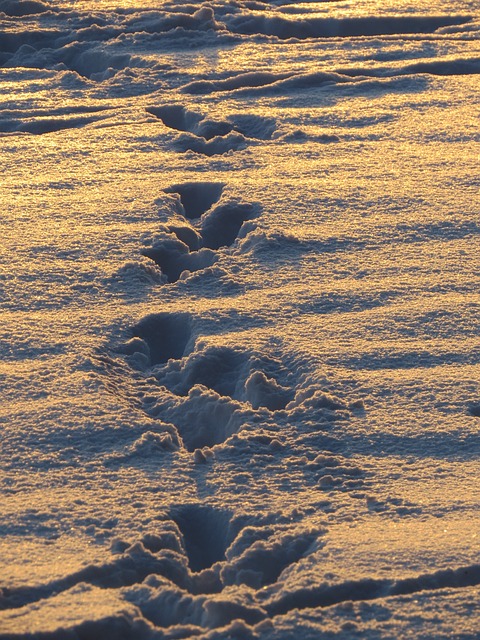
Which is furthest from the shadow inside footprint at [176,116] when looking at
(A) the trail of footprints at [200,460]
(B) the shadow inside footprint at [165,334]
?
(B) the shadow inside footprint at [165,334]

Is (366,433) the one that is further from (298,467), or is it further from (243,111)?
(243,111)

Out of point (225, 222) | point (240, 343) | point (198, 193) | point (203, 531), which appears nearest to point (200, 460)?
point (203, 531)

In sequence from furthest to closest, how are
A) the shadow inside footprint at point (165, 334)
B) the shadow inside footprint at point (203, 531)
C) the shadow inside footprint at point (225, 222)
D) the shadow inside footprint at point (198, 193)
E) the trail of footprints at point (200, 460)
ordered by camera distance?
the shadow inside footprint at point (198, 193) < the shadow inside footprint at point (225, 222) < the shadow inside footprint at point (165, 334) < the shadow inside footprint at point (203, 531) < the trail of footprints at point (200, 460)

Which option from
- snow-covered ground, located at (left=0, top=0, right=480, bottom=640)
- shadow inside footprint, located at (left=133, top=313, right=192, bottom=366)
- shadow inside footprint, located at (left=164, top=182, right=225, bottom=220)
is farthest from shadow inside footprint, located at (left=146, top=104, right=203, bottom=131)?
shadow inside footprint, located at (left=133, top=313, right=192, bottom=366)

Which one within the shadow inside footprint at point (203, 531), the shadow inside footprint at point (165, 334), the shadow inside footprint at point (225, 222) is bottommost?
the shadow inside footprint at point (203, 531)

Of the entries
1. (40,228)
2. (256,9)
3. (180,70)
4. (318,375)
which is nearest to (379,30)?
(256,9)

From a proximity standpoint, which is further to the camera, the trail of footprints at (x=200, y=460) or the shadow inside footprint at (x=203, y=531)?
the shadow inside footprint at (x=203, y=531)

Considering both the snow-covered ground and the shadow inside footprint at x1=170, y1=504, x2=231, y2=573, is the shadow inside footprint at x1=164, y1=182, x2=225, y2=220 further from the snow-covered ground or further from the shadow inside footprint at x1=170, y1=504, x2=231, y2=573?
the shadow inside footprint at x1=170, y1=504, x2=231, y2=573

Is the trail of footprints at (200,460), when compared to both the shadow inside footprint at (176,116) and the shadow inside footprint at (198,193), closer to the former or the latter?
the shadow inside footprint at (198,193)
